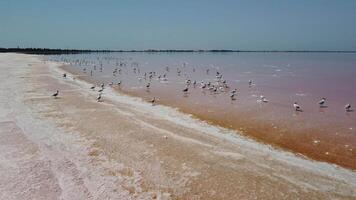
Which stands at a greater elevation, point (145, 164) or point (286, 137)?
point (286, 137)

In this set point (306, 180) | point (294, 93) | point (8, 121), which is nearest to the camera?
point (306, 180)

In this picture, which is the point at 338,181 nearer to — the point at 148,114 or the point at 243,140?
the point at 243,140

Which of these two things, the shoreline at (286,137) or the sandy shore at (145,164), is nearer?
the sandy shore at (145,164)

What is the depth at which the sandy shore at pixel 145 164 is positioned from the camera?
31.6 ft

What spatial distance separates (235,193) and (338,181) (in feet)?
10.7

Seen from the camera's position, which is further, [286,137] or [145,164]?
[286,137]

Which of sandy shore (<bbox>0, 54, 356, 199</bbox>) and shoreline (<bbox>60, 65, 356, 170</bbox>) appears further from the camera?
shoreline (<bbox>60, 65, 356, 170</bbox>)

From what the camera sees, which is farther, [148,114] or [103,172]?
[148,114]

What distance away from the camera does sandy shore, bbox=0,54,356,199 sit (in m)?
9.63

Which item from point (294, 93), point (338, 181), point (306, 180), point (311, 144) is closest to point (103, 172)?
point (306, 180)

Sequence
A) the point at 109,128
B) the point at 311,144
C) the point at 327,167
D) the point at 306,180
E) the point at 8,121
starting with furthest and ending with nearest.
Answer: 1. the point at 8,121
2. the point at 109,128
3. the point at 311,144
4. the point at 327,167
5. the point at 306,180

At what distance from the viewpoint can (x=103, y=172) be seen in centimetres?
1091

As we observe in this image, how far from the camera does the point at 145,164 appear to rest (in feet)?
37.8

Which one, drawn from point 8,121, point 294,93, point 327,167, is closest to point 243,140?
point 327,167
